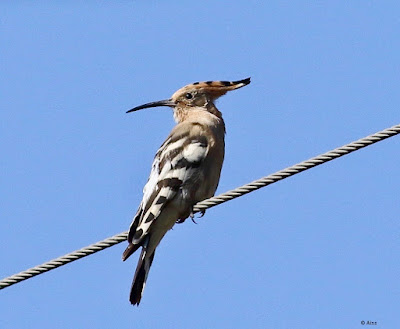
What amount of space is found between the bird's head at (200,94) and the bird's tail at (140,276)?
162 centimetres

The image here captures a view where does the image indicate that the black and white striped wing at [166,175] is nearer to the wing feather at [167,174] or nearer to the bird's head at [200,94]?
the wing feather at [167,174]

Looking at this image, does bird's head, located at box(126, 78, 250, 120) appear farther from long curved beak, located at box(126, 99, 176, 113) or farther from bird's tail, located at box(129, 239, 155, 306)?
bird's tail, located at box(129, 239, 155, 306)

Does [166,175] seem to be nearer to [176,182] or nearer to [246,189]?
[176,182]

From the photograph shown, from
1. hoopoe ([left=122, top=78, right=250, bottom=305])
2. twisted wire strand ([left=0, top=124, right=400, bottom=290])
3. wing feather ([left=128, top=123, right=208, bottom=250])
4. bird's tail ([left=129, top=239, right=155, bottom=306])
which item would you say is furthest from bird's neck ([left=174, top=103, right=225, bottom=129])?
twisted wire strand ([left=0, top=124, right=400, bottom=290])

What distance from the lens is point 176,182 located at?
6980 millimetres

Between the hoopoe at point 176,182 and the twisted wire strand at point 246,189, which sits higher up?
the hoopoe at point 176,182

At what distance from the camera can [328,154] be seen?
517 cm

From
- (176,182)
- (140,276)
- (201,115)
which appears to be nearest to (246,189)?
(176,182)

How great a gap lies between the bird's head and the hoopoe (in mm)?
279

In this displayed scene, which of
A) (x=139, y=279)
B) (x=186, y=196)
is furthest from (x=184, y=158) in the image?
(x=139, y=279)

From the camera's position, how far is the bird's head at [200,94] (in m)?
8.12

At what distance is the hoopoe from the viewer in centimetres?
682

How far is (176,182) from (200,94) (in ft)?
4.55

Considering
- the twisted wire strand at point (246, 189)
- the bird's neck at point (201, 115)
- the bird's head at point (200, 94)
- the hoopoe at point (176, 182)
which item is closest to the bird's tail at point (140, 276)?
the hoopoe at point (176, 182)
